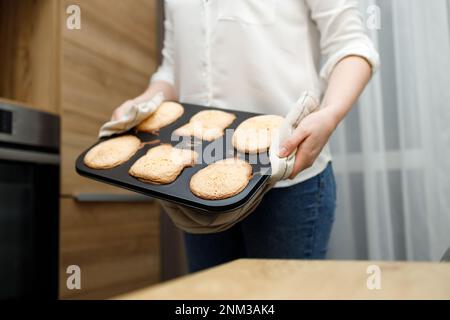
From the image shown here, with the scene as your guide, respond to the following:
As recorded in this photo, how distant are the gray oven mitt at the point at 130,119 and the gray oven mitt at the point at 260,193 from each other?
16cm

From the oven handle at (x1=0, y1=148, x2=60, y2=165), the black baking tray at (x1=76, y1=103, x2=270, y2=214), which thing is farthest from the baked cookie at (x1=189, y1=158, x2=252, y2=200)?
the oven handle at (x1=0, y1=148, x2=60, y2=165)

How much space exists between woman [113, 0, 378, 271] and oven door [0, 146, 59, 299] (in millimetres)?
387

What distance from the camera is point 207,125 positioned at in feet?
2.20

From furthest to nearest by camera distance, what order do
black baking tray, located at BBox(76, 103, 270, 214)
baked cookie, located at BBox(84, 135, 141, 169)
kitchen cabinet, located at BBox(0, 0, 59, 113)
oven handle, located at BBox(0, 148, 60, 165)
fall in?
kitchen cabinet, located at BBox(0, 0, 59, 113), oven handle, located at BBox(0, 148, 60, 165), baked cookie, located at BBox(84, 135, 141, 169), black baking tray, located at BBox(76, 103, 270, 214)

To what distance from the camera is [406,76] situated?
105cm

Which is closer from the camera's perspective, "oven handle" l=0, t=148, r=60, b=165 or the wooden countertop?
the wooden countertop

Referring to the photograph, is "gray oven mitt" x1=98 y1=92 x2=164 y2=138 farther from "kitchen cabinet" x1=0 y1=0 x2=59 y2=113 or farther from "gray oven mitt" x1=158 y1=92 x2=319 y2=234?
"kitchen cabinet" x1=0 y1=0 x2=59 y2=113

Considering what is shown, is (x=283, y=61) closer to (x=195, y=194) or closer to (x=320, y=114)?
(x=320, y=114)

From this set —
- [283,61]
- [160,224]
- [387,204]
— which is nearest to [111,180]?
[283,61]

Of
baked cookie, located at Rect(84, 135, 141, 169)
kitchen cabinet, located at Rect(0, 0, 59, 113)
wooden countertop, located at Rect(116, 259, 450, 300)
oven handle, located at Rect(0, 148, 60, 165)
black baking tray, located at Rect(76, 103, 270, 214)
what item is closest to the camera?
wooden countertop, located at Rect(116, 259, 450, 300)

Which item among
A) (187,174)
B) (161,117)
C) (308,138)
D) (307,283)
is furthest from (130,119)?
(307,283)

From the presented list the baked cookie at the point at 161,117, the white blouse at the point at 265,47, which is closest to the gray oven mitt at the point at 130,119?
the baked cookie at the point at 161,117

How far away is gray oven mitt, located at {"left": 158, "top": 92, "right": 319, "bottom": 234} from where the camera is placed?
56cm

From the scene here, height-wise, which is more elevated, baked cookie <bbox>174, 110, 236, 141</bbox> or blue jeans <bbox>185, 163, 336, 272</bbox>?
baked cookie <bbox>174, 110, 236, 141</bbox>
